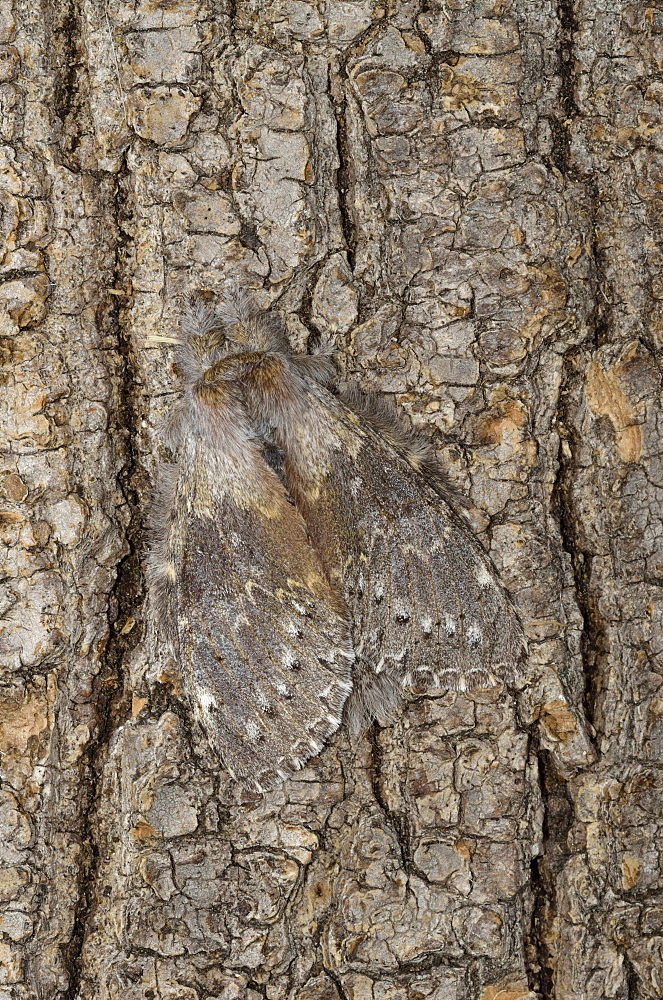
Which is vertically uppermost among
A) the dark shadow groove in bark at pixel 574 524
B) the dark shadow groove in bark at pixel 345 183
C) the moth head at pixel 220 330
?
the dark shadow groove in bark at pixel 345 183

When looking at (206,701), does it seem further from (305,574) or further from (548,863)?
(548,863)

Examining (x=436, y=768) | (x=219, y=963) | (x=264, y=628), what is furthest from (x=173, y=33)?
(x=219, y=963)

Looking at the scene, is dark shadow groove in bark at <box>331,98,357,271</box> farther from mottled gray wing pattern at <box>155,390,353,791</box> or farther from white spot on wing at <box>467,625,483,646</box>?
white spot on wing at <box>467,625,483,646</box>

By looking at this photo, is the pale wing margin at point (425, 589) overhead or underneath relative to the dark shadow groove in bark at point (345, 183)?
underneath

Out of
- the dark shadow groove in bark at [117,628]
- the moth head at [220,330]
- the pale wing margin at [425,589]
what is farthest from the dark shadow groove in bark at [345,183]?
the dark shadow groove in bark at [117,628]

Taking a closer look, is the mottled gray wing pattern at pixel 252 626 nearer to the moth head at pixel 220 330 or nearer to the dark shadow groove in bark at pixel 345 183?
the moth head at pixel 220 330

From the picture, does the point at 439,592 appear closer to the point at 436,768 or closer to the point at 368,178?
the point at 436,768
